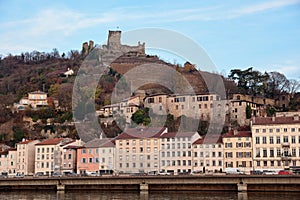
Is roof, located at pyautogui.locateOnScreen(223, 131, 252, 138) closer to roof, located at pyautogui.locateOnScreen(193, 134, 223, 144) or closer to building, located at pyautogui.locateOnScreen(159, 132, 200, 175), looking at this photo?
roof, located at pyautogui.locateOnScreen(193, 134, 223, 144)

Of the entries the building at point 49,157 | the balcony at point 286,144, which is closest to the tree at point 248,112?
the balcony at point 286,144

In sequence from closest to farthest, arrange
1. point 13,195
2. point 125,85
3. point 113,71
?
point 13,195
point 125,85
point 113,71

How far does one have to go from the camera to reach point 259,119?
61844 millimetres

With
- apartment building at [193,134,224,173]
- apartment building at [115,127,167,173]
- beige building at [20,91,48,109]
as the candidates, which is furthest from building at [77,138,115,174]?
beige building at [20,91,48,109]

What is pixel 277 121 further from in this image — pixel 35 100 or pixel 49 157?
pixel 35 100

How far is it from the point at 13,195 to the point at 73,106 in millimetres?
41072

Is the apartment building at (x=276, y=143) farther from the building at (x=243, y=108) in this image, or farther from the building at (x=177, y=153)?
the building at (x=243, y=108)

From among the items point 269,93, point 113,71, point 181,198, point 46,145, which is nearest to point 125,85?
point 113,71

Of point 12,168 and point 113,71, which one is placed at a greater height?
point 113,71

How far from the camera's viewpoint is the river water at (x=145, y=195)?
146ft

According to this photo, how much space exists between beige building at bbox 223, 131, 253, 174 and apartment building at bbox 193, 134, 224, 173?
0.75 m

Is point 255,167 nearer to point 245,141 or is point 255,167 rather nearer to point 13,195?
point 245,141

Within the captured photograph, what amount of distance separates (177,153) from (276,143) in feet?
39.7

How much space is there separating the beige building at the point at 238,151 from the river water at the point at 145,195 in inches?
493
